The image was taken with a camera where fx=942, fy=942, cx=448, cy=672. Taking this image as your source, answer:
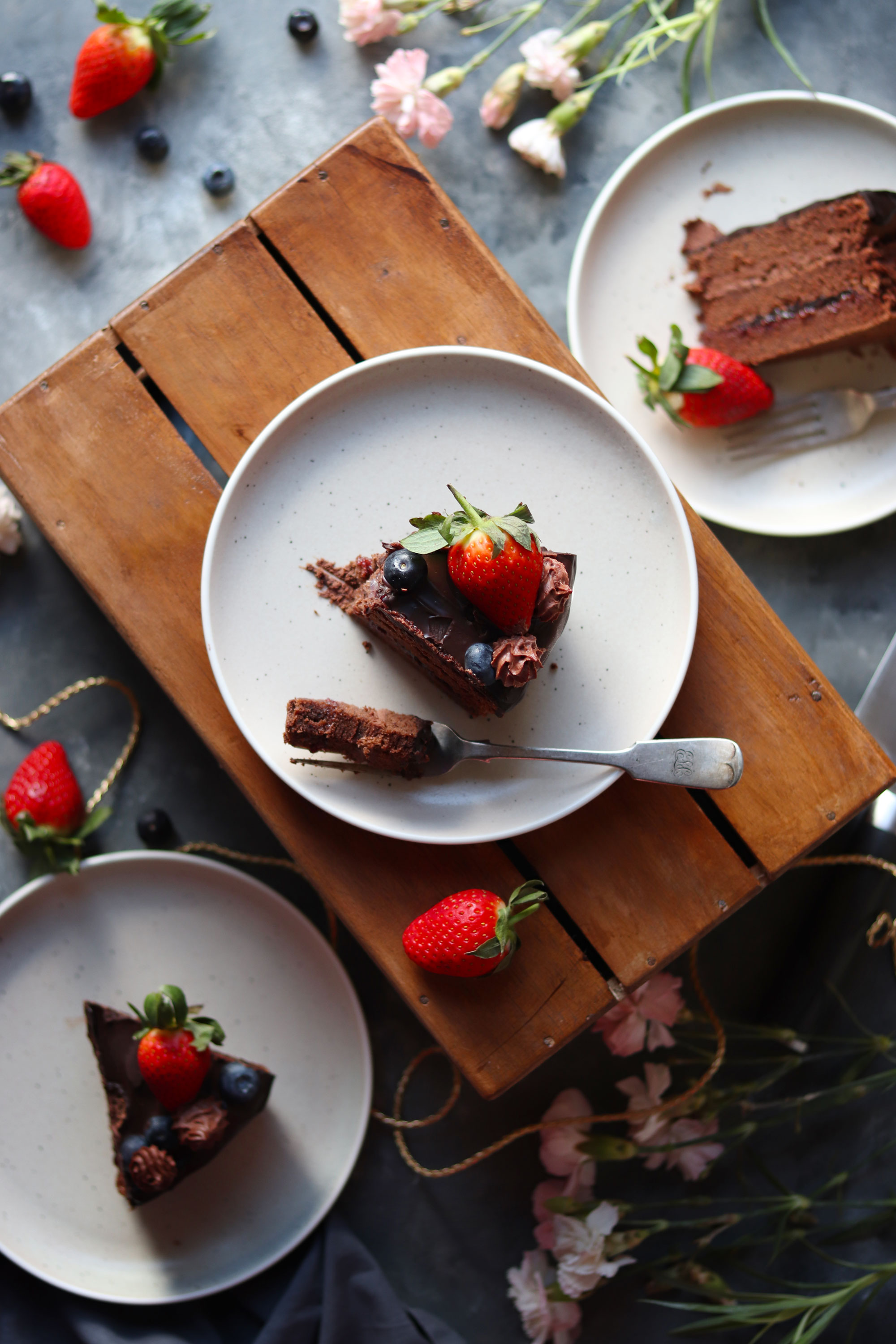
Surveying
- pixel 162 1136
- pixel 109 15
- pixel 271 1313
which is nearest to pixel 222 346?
pixel 109 15

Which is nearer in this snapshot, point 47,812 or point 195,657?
point 195,657

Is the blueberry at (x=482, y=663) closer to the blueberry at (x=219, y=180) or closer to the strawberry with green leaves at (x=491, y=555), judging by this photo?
the strawberry with green leaves at (x=491, y=555)

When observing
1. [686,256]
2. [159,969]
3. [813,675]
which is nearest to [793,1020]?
[813,675]

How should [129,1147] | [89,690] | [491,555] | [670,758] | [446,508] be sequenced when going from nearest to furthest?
[491,555] < [670,758] < [446,508] < [129,1147] < [89,690]

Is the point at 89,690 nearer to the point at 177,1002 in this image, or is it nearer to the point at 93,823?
the point at 93,823

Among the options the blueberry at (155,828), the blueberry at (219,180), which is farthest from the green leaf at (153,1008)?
the blueberry at (219,180)

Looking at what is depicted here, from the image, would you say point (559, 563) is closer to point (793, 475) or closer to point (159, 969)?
point (793, 475)
